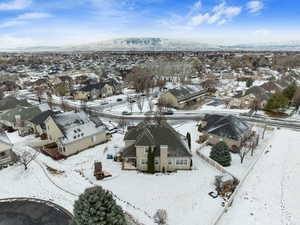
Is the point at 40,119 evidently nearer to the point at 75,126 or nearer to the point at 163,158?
the point at 75,126

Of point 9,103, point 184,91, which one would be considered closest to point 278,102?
point 184,91

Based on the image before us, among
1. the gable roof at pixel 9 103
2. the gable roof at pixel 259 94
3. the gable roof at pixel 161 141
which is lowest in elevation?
the gable roof at pixel 9 103

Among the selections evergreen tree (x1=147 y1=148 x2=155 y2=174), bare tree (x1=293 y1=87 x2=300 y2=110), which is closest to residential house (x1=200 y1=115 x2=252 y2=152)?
evergreen tree (x1=147 y1=148 x2=155 y2=174)

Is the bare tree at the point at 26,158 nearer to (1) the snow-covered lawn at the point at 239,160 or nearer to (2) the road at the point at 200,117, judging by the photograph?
(2) the road at the point at 200,117

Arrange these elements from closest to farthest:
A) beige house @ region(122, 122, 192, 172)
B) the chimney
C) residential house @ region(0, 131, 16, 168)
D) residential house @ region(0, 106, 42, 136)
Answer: the chimney < beige house @ region(122, 122, 192, 172) < residential house @ region(0, 131, 16, 168) < residential house @ region(0, 106, 42, 136)

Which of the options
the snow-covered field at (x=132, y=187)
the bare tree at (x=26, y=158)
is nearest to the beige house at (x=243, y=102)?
the snow-covered field at (x=132, y=187)

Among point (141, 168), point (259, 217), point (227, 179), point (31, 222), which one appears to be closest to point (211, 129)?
point (227, 179)

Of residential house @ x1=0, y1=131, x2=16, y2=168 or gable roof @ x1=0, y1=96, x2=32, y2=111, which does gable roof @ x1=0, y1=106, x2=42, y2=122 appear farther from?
residential house @ x1=0, y1=131, x2=16, y2=168

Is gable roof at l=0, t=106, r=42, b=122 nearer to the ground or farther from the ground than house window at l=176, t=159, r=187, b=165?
farther from the ground
